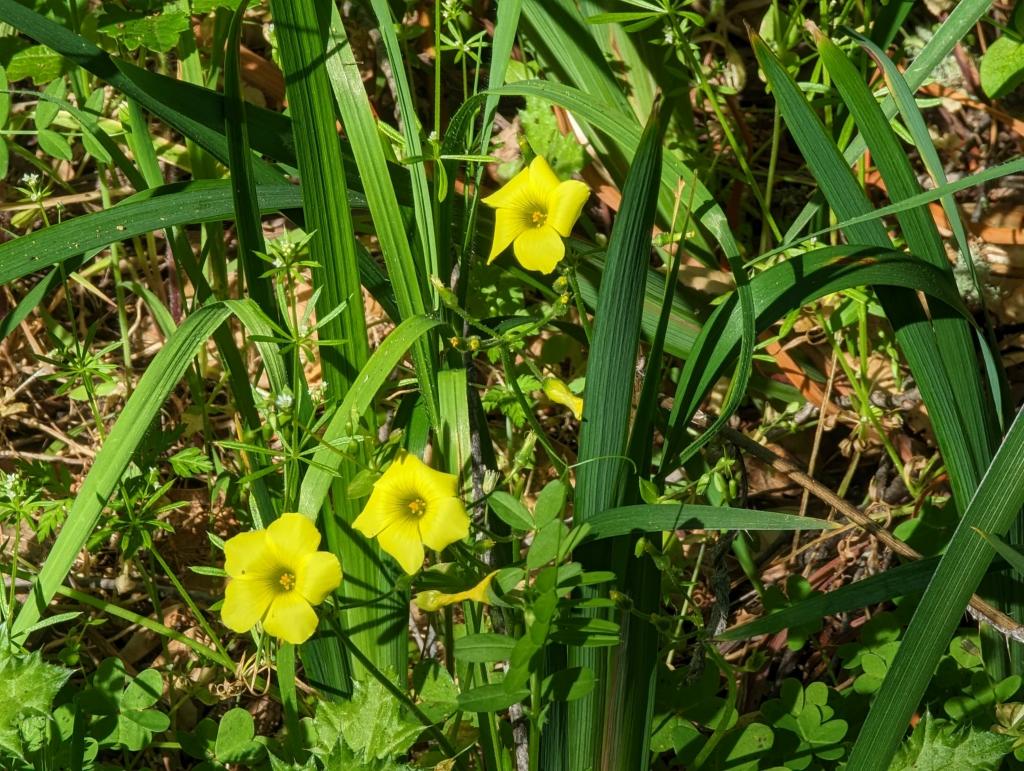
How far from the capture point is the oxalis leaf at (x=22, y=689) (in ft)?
4.15

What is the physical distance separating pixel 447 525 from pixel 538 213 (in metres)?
0.46

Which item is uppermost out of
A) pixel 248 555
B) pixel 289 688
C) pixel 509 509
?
pixel 509 509

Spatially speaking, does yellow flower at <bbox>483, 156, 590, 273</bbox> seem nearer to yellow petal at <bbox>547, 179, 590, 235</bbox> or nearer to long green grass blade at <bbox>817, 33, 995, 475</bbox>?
yellow petal at <bbox>547, 179, 590, 235</bbox>

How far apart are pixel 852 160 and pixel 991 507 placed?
2.31 feet

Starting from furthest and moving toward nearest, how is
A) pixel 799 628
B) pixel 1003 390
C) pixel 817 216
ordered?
1. pixel 817 216
2. pixel 799 628
3. pixel 1003 390

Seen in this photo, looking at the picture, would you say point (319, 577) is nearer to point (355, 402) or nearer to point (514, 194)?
point (355, 402)

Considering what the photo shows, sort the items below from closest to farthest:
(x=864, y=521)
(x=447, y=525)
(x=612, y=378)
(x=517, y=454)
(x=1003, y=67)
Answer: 1. (x=447, y=525)
2. (x=612, y=378)
3. (x=864, y=521)
4. (x=517, y=454)
5. (x=1003, y=67)

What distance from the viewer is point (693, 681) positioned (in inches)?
62.9

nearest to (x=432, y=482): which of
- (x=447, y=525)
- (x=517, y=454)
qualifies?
(x=447, y=525)

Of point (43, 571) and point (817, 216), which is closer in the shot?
point (43, 571)

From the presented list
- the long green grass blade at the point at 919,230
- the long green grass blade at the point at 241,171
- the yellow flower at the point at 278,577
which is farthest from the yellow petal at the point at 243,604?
the long green grass blade at the point at 919,230

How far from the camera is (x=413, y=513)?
1211 mm

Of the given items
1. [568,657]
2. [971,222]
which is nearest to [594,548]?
[568,657]

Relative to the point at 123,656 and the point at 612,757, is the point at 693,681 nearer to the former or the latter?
the point at 612,757
